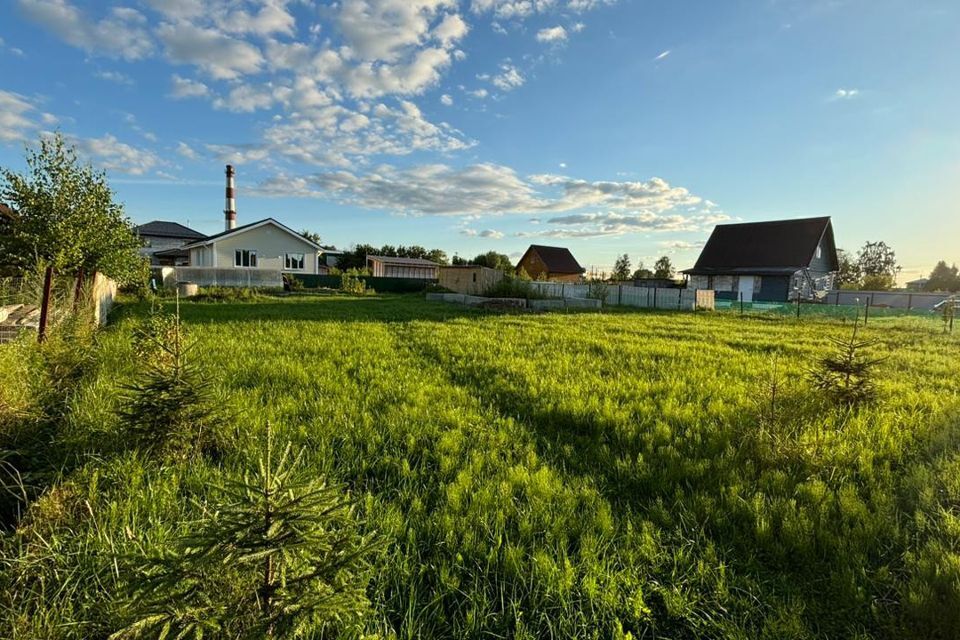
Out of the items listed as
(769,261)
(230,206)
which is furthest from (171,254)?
(769,261)

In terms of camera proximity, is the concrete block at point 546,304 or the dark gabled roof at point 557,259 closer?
the concrete block at point 546,304

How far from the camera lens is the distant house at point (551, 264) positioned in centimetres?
5452

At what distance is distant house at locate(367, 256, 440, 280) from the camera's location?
53.3m

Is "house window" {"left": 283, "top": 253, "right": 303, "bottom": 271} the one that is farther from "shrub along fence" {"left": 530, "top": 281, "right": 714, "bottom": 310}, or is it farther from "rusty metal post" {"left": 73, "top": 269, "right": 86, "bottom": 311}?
"rusty metal post" {"left": 73, "top": 269, "right": 86, "bottom": 311}

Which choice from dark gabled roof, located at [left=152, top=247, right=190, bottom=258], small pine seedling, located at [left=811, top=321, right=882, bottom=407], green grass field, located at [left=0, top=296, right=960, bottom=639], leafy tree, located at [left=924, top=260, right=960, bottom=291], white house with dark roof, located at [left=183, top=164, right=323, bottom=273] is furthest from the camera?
leafy tree, located at [left=924, top=260, right=960, bottom=291]

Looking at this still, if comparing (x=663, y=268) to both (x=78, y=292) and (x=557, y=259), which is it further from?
(x=78, y=292)

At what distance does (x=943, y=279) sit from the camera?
55.8 metres

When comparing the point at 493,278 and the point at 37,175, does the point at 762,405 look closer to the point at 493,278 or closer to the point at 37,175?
the point at 37,175

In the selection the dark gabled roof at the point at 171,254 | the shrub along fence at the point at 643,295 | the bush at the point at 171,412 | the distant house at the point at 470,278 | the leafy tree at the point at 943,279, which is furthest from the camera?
the leafy tree at the point at 943,279

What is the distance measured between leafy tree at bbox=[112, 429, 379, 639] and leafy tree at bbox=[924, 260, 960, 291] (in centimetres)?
7422

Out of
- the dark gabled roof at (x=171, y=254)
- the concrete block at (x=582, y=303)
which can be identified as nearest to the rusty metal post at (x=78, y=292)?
the concrete block at (x=582, y=303)

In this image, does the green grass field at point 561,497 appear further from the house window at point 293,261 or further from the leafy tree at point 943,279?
the leafy tree at point 943,279

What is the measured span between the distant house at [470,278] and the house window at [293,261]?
11.6 meters

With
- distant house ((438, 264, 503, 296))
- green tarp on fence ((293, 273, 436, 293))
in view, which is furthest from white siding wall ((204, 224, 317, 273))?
distant house ((438, 264, 503, 296))
